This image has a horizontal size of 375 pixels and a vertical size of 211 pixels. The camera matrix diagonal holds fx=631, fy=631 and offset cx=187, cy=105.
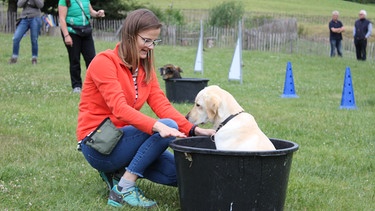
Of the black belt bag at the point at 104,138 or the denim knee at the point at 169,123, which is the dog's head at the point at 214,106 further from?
the black belt bag at the point at 104,138

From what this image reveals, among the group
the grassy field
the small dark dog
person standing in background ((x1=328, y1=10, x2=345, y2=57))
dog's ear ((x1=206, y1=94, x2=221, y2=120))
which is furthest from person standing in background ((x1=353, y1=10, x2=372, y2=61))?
the grassy field

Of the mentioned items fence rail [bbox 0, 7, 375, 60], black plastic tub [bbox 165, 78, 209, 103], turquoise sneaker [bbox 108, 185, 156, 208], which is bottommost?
fence rail [bbox 0, 7, 375, 60]

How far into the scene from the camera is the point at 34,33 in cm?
1570

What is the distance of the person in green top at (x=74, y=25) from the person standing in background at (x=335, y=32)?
16.5m

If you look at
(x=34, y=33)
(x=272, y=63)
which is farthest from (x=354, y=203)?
(x=272, y=63)

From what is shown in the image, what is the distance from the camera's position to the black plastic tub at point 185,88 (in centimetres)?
1041

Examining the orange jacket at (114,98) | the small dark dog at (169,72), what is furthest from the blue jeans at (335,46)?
the orange jacket at (114,98)

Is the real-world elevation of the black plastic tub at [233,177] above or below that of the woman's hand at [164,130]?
below

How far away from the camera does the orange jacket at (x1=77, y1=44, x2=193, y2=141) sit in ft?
14.4

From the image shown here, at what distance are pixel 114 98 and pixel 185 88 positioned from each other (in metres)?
6.07

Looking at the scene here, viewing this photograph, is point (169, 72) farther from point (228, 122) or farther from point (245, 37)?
point (245, 37)

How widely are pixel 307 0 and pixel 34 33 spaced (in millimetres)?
64895

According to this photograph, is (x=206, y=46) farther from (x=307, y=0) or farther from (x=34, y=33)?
(x=307, y=0)

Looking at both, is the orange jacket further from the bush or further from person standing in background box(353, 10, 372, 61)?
the bush
